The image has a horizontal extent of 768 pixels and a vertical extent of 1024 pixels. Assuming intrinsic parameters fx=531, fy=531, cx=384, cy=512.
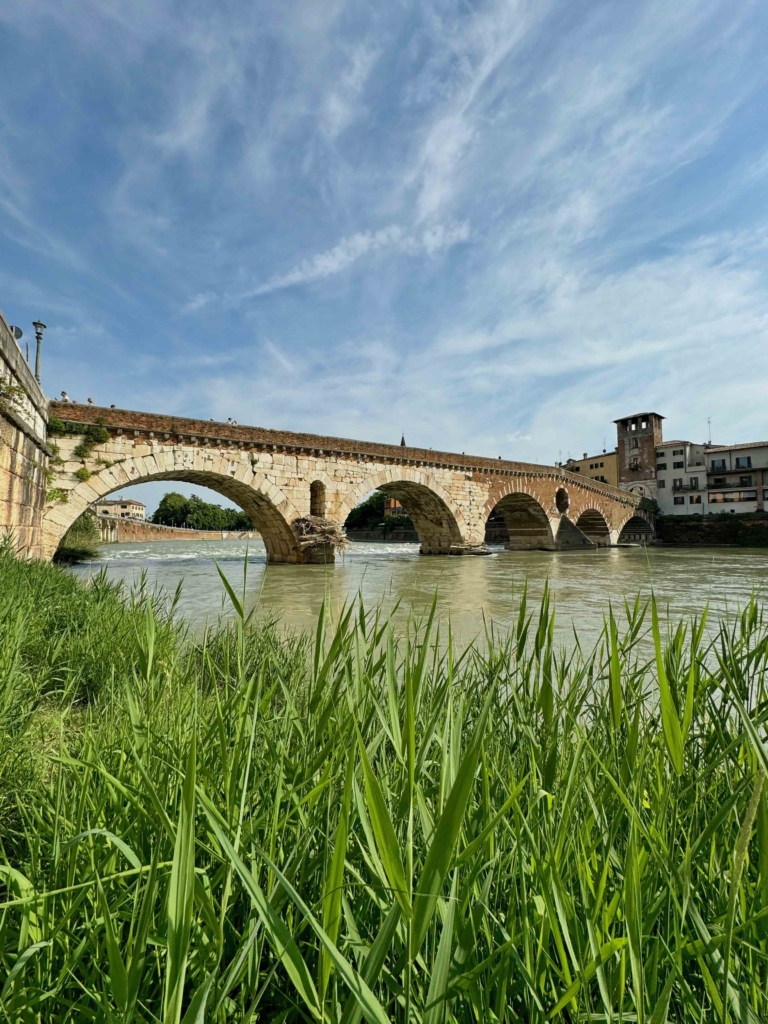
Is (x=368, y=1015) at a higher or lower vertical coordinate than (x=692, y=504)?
lower

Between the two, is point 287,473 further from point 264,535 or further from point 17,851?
point 17,851

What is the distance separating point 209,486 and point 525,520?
1859 centimetres

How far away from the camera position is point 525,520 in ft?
96.8

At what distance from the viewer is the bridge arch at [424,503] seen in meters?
19.2

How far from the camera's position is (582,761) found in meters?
1.35

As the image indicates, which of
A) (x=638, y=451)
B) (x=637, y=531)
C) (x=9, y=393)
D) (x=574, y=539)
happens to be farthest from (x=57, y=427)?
(x=638, y=451)

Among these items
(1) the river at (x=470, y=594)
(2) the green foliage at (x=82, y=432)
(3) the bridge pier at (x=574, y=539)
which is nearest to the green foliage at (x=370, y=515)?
(3) the bridge pier at (x=574, y=539)

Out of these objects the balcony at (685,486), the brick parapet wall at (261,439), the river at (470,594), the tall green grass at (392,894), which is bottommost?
the river at (470,594)

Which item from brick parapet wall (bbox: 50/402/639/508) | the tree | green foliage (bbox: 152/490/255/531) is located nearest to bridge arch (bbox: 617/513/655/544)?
Result: brick parapet wall (bbox: 50/402/639/508)

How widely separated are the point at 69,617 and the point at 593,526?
35.1m

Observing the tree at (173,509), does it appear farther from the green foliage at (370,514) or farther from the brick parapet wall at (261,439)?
the brick parapet wall at (261,439)

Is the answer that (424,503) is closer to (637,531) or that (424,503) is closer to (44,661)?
(44,661)

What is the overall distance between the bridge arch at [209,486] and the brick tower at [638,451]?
4165cm

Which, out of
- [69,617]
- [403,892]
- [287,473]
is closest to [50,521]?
[287,473]
